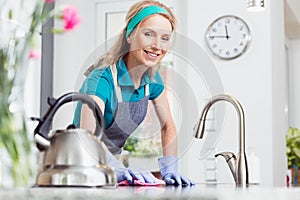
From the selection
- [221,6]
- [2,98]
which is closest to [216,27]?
[221,6]

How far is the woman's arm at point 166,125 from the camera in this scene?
6.69 ft

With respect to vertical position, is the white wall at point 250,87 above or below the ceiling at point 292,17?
below

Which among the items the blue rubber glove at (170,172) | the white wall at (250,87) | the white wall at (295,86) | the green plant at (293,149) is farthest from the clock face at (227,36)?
the white wall at (295,86)

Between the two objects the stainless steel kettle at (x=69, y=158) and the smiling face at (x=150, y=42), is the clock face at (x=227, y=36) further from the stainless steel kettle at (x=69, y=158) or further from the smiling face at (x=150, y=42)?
the stainless steel kettle at (x=69, y=158)

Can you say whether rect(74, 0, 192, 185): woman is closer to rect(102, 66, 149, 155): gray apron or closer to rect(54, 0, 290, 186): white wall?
rect(102, 66, 149, 155): gray apron

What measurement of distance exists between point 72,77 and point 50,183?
3.22m

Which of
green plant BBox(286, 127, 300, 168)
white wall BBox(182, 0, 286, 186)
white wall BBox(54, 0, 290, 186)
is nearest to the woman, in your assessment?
white wall BBox(54, 0, 290, 186)

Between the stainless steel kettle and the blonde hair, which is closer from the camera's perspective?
the stainless steel kettle

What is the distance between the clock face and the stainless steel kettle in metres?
2.67

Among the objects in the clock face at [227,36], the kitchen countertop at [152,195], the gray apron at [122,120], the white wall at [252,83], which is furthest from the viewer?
the clock face at [227,36]

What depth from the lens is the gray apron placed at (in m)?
1.91

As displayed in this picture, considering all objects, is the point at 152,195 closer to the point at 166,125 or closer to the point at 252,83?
the point at 166,125

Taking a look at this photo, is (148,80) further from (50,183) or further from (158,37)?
(50,183)

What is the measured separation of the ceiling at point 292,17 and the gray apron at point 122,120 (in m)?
2.87
